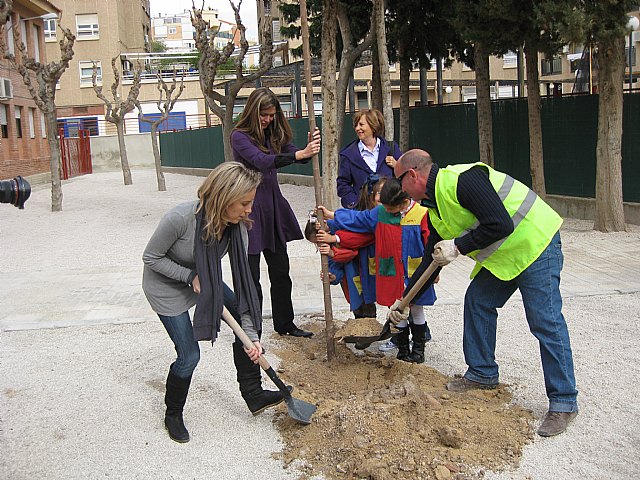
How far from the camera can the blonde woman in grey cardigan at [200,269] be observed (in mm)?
3871

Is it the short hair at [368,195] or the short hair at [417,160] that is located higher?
the short hair at [417,160]

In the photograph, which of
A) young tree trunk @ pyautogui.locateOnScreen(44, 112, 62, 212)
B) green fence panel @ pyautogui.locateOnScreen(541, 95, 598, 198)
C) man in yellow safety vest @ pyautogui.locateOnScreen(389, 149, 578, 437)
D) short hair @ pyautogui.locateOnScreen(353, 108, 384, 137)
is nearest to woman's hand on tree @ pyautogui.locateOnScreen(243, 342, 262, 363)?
man in yellow safety vest @ pyautogui.locateOnScreen(389, 149, 578, 437)

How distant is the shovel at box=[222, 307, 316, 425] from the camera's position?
418 centimetres

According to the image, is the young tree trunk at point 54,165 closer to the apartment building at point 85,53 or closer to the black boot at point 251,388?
the black boot at point 251,388

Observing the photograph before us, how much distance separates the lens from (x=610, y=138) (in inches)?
413

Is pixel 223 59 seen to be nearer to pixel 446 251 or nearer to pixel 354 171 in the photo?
pixel 354 171

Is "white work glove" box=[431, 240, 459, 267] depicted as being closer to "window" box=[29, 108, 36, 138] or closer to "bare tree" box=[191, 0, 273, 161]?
"bare tree" box=[191, 0, 273, 161]

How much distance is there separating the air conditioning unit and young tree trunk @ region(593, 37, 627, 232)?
71.3 ft

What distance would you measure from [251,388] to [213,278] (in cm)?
90

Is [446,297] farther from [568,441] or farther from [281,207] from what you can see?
[568,441]

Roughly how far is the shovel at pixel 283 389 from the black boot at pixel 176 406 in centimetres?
41

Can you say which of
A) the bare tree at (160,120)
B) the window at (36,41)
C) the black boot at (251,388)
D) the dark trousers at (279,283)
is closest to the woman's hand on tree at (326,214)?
the dark trousers at (279,283)

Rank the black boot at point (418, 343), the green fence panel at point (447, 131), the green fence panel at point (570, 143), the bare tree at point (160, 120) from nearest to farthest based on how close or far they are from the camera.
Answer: the black boot at point (418, 343), the green fence panel at point (570, 143), the green fence panel at point (447, 131), the bare tree at point (160, 120)

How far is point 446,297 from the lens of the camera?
7480mm
